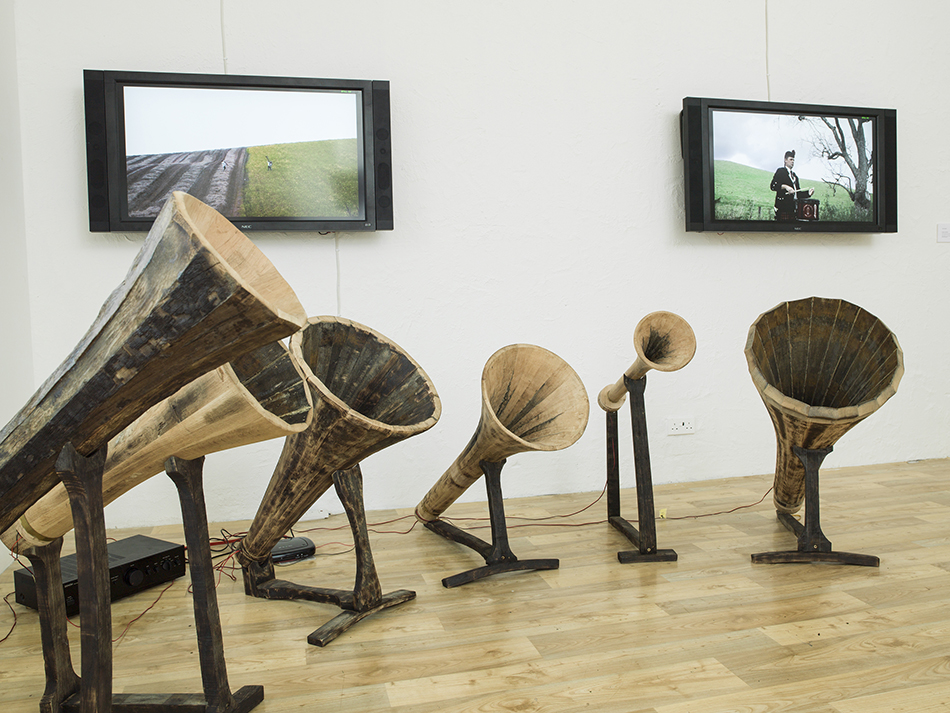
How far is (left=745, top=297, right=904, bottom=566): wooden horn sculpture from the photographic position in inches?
92.6

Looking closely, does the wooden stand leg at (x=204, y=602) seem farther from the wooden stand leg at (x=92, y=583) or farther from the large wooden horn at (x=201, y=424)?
the wooden stand leg at (x=92, y=583)

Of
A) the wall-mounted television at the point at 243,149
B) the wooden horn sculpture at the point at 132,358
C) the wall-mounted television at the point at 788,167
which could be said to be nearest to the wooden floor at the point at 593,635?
the wooden horn sculpture at the point at 132,358

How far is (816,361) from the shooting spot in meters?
2.57

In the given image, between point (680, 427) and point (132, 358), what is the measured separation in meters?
3.06

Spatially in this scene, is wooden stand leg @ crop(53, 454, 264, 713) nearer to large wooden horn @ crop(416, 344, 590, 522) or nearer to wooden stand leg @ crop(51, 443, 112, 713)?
wooden stand leg @ crop(51, 443, 112, 713)

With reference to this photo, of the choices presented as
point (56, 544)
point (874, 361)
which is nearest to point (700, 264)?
point (874, 361)

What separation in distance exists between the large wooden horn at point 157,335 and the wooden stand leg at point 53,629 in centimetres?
42

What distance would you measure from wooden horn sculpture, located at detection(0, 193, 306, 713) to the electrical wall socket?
2822mm

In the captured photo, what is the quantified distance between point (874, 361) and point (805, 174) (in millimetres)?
1569

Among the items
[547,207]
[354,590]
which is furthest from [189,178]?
[354,590]

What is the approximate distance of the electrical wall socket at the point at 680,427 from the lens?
3.61 meters

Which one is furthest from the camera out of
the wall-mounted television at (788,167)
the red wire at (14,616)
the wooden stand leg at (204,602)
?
the wall-mounted television at (788,167)

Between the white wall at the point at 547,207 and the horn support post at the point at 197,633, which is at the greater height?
the white wall at the point at 547,207

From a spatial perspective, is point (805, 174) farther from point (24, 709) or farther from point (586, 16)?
point (24, 709)
